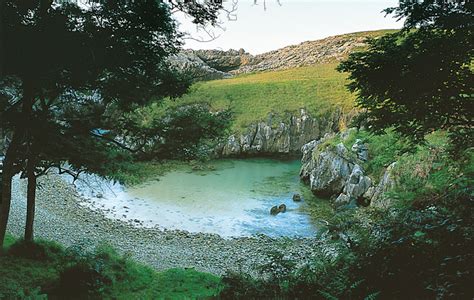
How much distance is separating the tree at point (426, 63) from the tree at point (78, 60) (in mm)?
2740

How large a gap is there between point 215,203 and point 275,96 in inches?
941

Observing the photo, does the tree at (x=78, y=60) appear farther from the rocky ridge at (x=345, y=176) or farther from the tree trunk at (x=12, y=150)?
the rocky ridge at (x=345, y=176)

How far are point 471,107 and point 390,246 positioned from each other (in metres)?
2.75

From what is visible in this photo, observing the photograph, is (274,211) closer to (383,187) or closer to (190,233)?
(190,233)

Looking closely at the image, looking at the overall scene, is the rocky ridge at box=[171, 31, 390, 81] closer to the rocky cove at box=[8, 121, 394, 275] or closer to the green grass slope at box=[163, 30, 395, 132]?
the green grass slope at box=[163, 30, 395, 132]

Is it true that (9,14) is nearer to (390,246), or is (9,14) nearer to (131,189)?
(390,246)

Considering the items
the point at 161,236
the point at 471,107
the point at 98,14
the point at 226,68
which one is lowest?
the point at 161,236

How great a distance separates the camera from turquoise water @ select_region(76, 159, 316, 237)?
61.1 ft

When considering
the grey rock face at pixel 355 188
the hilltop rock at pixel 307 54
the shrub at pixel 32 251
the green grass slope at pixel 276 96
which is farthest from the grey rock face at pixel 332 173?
the hilltop rock at pixel 307 54

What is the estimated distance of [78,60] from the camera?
20.3ft

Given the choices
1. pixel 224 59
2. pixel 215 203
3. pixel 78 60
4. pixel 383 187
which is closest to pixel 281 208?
pixel 215 203

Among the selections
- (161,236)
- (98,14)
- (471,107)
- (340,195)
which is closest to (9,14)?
(98,14)

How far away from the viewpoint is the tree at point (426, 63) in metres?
5.64

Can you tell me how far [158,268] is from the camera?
1359cm
